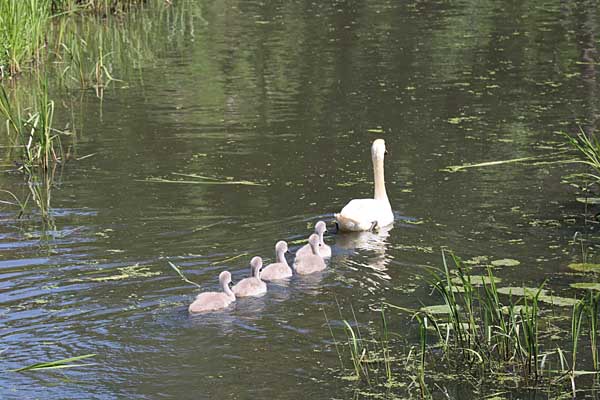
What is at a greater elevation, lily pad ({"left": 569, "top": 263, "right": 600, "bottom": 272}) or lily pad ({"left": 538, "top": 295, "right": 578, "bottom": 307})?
lily pad ({"left": 538, "top": 295, "right": 578, "bottom": 307})

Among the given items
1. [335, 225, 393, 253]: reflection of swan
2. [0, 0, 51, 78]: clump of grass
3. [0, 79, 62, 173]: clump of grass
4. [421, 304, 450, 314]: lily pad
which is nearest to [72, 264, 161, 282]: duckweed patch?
[335, 225, 393, 253]: reflection of swan

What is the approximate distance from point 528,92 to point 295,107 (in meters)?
2.98

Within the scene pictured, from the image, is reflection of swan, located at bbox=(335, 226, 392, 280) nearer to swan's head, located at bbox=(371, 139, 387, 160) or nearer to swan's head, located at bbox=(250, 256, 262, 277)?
swan's head, located at bbox=(371, 139, 387, 160)

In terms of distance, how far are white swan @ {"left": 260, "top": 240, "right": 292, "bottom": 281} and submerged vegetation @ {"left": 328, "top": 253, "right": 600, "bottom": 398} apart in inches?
42.5

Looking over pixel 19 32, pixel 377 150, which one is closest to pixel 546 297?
pixel 377 150

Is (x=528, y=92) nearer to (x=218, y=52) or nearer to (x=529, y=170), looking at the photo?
(x=529, y=170)

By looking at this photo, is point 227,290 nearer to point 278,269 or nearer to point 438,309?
point 278,269

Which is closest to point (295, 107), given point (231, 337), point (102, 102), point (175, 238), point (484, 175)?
point (102, 102)

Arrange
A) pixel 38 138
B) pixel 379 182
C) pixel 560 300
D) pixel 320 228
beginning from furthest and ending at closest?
pixel 38 138 → pixel 379 182 → pixel 320 228 → pixel 560 300

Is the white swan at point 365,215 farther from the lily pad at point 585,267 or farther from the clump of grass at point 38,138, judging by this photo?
the clump of grass at point 38,138

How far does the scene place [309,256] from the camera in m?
8.28

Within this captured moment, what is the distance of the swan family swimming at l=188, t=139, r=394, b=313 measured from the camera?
24.3 ft

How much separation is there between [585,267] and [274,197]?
9.97 ft

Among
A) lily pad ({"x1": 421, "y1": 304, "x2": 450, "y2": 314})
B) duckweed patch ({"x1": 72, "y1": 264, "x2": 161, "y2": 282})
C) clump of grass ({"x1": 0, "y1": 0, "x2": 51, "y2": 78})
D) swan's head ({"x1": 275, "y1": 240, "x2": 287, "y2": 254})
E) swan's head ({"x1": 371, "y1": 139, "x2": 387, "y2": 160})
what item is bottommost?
lily pad ({"x1": 421, "y1": 304, "x2": 450, "y2": 314})
